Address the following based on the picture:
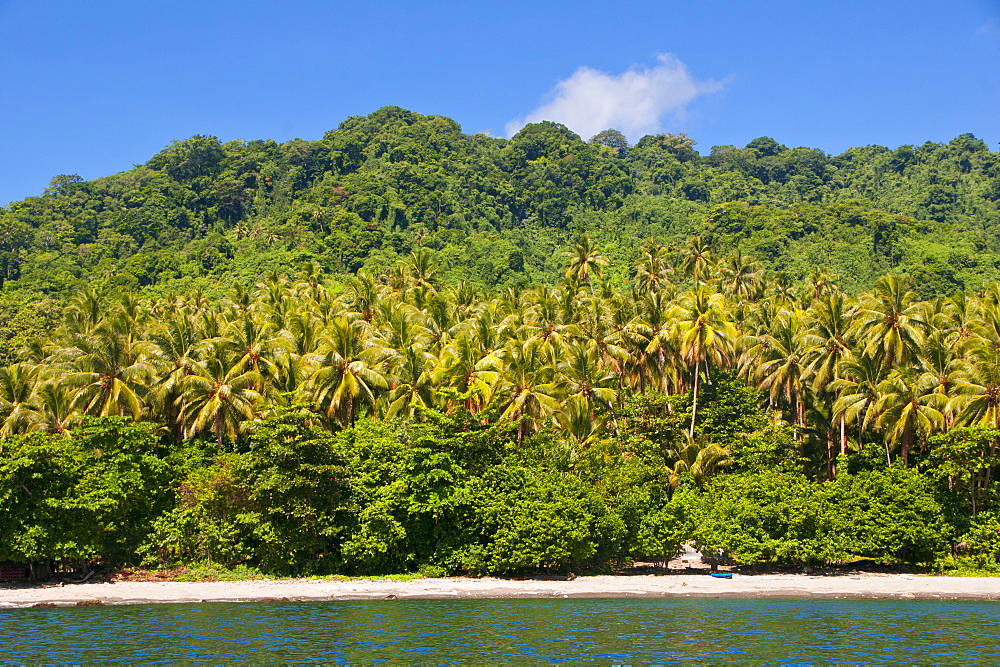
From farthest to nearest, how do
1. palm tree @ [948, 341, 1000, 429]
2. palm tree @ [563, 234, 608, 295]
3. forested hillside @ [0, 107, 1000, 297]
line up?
forested hillside @ [0, 107, 1000, 297] → palm tree @ [563, 234, 608, 295] → palm tree @ [948, 341, 1000, 429]

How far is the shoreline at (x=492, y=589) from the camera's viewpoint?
41719 millimetres

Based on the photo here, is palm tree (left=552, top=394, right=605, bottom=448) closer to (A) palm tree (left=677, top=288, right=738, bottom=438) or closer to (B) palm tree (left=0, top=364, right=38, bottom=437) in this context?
(A) palm tree (left=677, top=288, right=738, bottom=438)

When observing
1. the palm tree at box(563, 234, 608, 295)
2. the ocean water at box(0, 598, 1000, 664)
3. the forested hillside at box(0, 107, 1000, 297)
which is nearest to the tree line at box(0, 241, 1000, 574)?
the ocean water at box(0, 598, 1000, 664)

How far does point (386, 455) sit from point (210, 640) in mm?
16276

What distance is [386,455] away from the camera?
153ft

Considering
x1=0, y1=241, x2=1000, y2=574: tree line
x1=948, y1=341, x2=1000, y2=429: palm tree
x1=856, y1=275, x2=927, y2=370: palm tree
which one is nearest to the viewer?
x1=0, y1=241, x2=1000, y2=574: tree line

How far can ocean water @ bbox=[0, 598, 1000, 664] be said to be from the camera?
2880 cm

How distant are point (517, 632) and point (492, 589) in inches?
422

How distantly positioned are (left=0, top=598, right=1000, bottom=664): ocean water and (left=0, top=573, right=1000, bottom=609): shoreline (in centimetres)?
110

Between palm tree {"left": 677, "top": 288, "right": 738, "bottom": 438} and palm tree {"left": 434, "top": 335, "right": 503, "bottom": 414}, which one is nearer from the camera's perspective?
palm tree {"left": 434, "top": 335, "right": 503, "bottom": 414}

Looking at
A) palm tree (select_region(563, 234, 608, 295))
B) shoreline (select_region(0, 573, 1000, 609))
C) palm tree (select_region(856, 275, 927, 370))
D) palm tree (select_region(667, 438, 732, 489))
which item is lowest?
shoreline (select_region(0, 573, 1000, 609))

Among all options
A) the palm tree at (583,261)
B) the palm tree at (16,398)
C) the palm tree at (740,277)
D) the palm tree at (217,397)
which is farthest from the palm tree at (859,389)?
the palm tree at (16,398)

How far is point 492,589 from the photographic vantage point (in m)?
43.6

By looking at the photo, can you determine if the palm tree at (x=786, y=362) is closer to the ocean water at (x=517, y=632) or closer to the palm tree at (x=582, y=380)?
the palm tree at (x=582, y=380)
